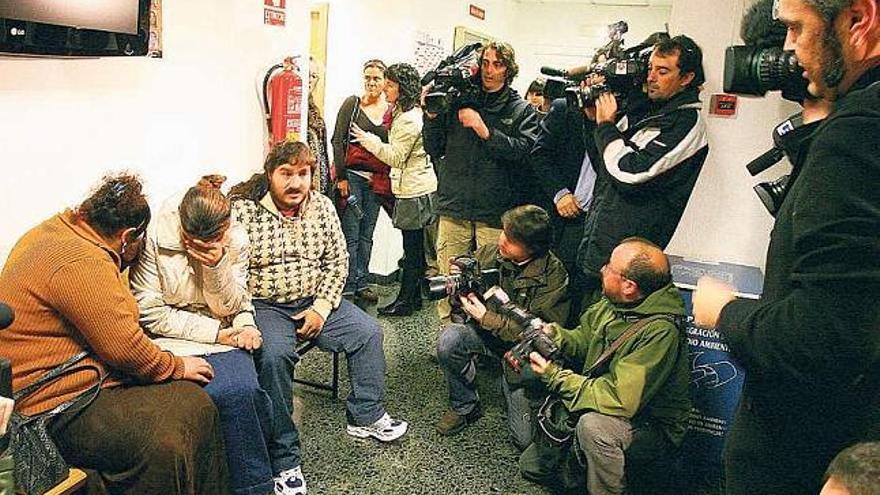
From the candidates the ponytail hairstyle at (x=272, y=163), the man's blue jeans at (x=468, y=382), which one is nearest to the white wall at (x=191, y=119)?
the ponytail hairstyle at (x=272, y=163)

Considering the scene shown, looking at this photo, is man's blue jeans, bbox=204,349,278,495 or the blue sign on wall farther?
the blue sign on wall

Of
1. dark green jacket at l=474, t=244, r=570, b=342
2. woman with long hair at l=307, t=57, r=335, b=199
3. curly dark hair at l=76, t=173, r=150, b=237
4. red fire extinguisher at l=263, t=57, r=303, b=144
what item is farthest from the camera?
woman with long hair at l=307, t=57, r=335, b=199

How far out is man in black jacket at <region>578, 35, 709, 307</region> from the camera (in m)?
2.30

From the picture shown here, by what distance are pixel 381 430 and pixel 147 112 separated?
4.53 ft

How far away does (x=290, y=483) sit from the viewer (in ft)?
7.21

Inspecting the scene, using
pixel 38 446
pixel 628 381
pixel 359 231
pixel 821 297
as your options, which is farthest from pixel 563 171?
pixel 38 446

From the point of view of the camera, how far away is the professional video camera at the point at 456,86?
9.77 feet

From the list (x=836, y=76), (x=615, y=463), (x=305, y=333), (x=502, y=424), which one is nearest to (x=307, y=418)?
(x=305, y=333)

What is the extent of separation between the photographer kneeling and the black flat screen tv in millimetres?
1570

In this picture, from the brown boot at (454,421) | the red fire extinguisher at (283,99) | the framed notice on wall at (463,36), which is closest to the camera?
the brown boot at (454,421)

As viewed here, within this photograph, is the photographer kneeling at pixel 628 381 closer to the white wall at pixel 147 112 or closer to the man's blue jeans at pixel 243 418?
the man's blue jeans at pixel 243 418

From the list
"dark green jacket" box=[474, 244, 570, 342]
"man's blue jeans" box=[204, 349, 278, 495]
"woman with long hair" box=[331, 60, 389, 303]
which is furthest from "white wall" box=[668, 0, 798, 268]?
"man's blue jeans" box=[204, 349, 278, 495]

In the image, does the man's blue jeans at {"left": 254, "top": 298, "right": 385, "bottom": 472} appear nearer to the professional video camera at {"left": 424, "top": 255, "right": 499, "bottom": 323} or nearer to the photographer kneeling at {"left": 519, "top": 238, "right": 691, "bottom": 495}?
the professional video camera at {"left": 424, "top": 255, "right": 499, "bottom": 323}

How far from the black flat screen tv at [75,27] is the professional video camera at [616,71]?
151cm
